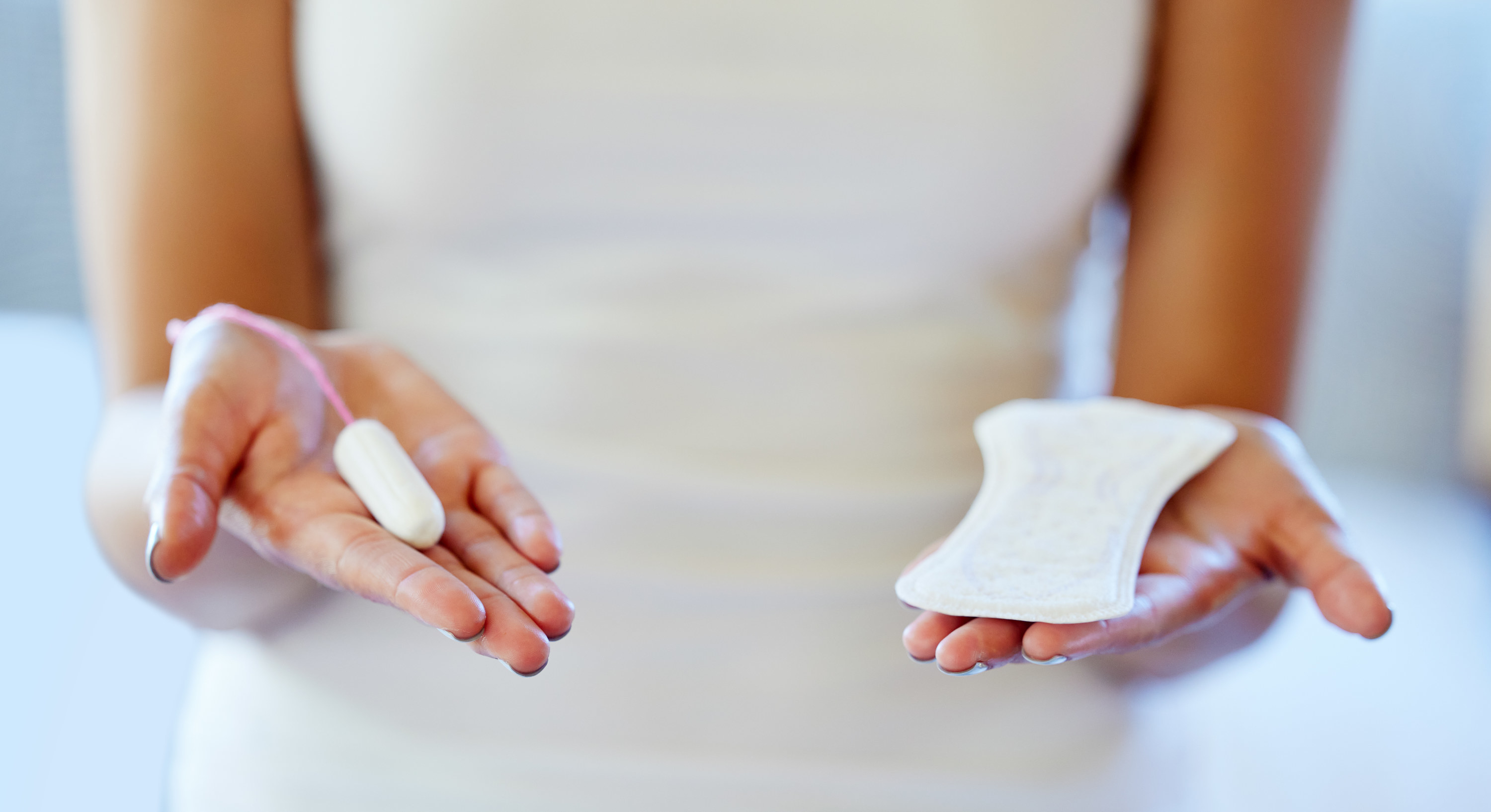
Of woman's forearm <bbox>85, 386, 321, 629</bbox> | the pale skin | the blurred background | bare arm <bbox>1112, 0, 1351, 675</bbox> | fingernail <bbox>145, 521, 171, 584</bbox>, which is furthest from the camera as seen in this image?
the blurred background

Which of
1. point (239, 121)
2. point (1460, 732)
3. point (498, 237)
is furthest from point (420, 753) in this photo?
point (1460, 732)

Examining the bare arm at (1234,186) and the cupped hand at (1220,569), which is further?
the bare arm at (1234,186)

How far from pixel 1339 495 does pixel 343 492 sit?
1.37 meters

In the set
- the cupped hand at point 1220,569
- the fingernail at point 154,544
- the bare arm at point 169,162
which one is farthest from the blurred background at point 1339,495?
the fingernail at point 154,544

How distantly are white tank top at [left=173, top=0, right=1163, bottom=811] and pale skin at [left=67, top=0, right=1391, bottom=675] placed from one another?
5cm

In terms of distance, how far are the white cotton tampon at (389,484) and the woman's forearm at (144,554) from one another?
4.1 inches

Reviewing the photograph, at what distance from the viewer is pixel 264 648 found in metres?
0.68

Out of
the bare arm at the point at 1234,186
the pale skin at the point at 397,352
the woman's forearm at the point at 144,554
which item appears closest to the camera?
the pale skin at the point at 397,352

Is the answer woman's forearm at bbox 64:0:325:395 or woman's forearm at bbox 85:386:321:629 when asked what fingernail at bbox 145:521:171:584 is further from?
woman's forearm at bbox 64:0:325:395

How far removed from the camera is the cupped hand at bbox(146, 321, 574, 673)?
1.45 ft

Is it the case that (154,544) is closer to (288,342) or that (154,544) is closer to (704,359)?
(288,342)

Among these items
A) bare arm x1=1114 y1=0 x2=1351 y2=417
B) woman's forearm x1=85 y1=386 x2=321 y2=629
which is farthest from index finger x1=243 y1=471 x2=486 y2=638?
→ bare arm x1=1114 y1=0 x2=1351 y2=417

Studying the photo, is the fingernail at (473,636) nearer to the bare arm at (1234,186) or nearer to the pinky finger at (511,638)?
the pinky finger at (511,638)

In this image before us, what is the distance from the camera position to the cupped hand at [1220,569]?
469 mm
